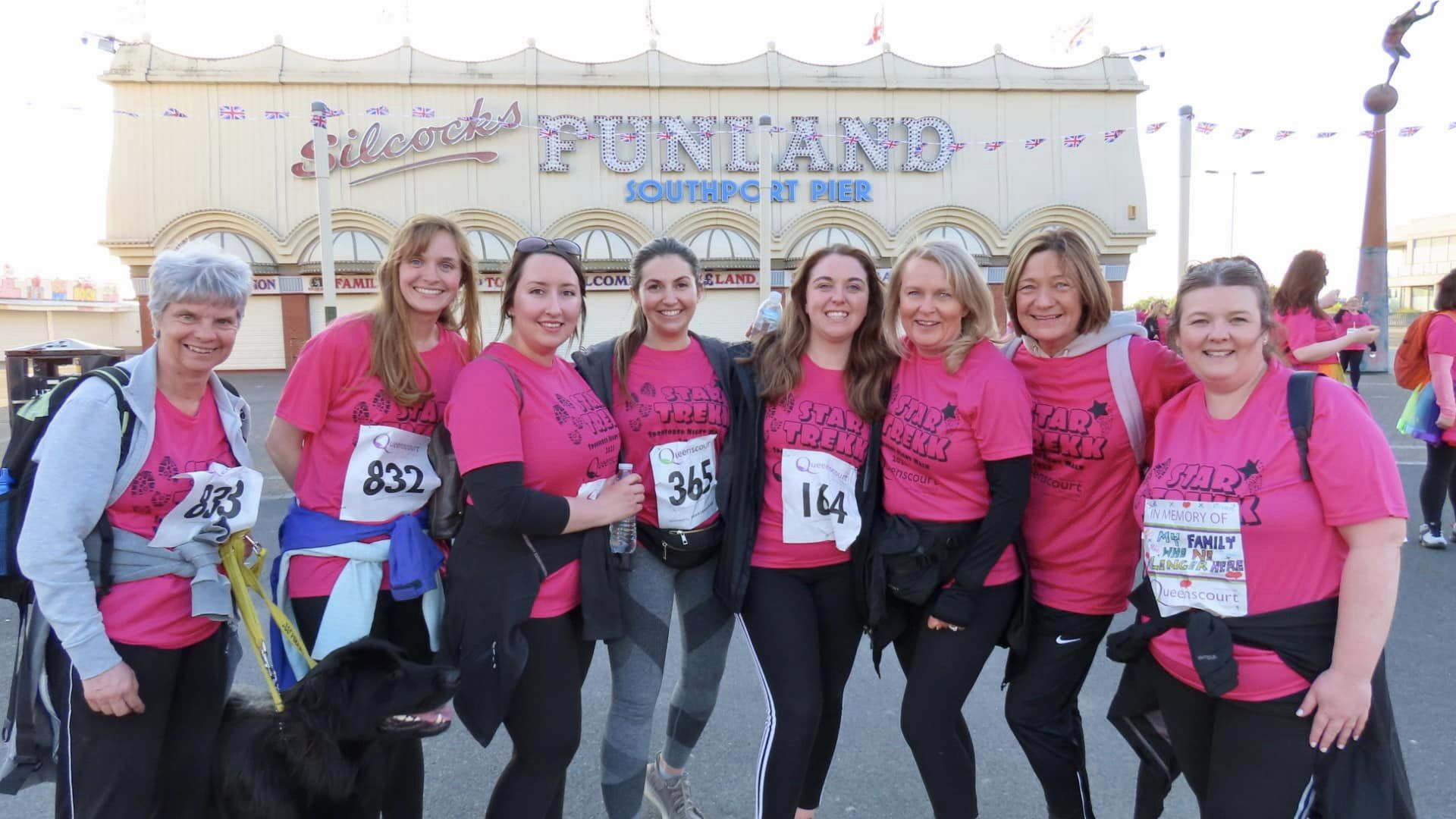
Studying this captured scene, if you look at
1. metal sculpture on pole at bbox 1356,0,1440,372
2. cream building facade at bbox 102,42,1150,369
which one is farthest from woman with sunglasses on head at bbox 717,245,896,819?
cream building facade at bbox 102,42,1150,369

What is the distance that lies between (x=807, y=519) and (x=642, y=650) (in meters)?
0.75

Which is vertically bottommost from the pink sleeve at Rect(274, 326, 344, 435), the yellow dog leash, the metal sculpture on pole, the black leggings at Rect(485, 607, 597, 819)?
the black leggings at Rect(485, 607, 597, 819)

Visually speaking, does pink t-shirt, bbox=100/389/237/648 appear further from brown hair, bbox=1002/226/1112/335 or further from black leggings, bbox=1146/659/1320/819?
black leggings, bbox=1146/659/1320/819

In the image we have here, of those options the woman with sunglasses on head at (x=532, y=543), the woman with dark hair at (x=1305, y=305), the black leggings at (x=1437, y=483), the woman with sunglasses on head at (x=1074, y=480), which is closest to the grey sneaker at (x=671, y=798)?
the woman with sunglasses on head at (x=532, y=543)

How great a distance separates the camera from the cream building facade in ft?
84.4

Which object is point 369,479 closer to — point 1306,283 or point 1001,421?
point 1001,421

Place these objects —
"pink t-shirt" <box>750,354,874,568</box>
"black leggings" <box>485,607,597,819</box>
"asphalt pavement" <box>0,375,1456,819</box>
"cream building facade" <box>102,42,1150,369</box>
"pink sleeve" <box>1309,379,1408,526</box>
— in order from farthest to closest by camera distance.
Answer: "cream building facade" <box>102,42,1150,369</box> → "asphalt pavement" <box>0,375,1456,819</box> → "pink t-shirt" <box>750,354,874,568</box> → "black leggings" <box>485,607,597,819</box> → "pink sleeve" <box>1309,379,1408,526</box>

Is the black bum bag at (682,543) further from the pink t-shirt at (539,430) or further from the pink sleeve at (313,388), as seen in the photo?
the pink sleeve at (313,388)

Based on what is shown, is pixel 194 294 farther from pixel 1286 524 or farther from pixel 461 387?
pixel 1286 524

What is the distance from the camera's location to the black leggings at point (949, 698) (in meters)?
2.76

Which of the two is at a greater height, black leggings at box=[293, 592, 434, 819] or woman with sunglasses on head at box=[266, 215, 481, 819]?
woman with sunglasses on head at box=[266, 215, 481, 819]

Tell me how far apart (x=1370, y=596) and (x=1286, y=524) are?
0.23m

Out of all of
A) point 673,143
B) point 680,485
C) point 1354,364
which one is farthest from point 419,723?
point 673,143

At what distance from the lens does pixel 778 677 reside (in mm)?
2854
